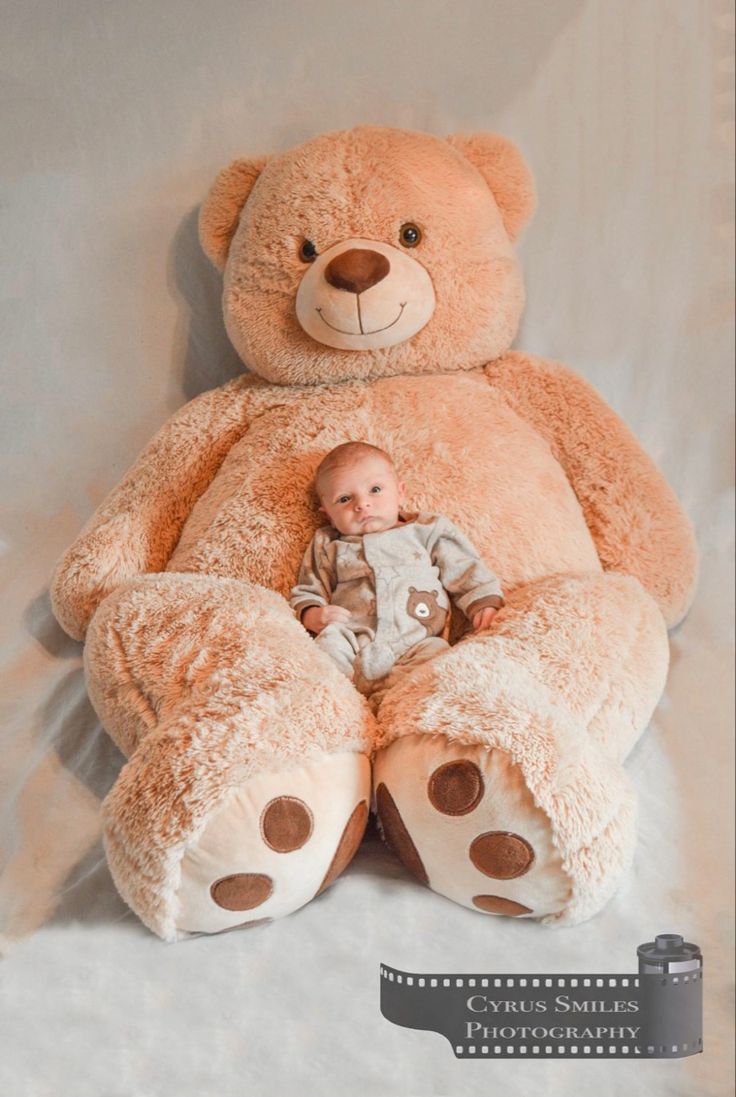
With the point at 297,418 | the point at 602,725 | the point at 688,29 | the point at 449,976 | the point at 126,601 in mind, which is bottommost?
the point at 449,976

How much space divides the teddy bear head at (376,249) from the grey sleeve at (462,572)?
8.3 inches

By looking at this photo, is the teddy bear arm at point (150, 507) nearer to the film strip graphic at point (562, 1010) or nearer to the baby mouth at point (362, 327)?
the baby mouth at point (362, 327)

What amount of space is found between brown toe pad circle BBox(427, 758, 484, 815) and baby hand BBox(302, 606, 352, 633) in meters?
0.23

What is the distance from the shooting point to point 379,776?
33.7 inches

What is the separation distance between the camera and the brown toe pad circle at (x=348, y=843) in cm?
83

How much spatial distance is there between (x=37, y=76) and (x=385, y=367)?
1.41ft

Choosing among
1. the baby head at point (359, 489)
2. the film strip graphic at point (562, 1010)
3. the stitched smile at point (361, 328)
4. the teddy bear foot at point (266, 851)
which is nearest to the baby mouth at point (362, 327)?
the stitched smile at point (361, 328)

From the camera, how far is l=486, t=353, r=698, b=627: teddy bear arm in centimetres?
115

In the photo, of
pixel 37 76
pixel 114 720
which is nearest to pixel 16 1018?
pixel 114 720

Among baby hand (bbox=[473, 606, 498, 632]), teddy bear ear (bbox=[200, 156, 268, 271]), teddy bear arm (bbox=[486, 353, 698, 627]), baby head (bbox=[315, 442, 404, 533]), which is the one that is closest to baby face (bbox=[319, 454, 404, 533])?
baby head (bbox=[315, 442, 404, 533])

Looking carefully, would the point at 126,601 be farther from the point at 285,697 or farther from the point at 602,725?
the point at 602,725

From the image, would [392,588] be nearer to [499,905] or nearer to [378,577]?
[378,577]

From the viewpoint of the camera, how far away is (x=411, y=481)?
1117 mm

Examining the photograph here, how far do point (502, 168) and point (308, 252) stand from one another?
230 mm
